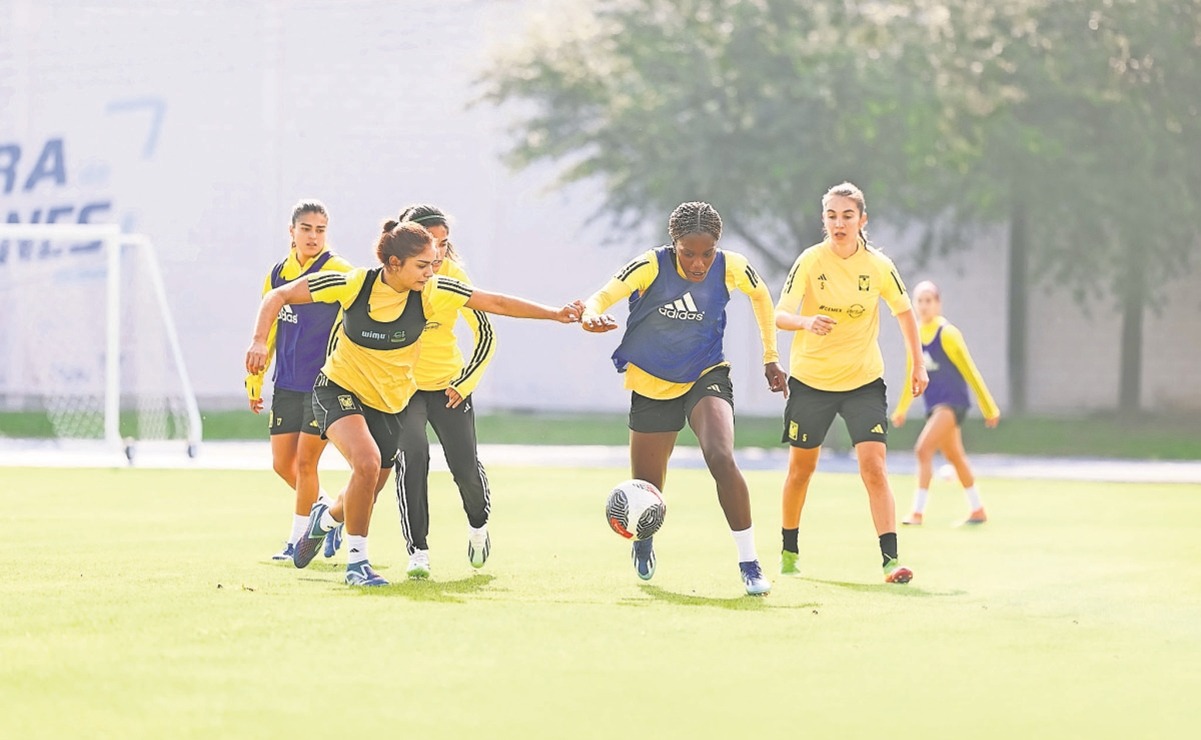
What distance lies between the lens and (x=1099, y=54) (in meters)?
28.5

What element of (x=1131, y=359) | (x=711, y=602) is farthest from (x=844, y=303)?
(x=1131, y=359)

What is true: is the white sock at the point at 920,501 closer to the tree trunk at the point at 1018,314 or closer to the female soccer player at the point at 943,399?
the female soccer player at the point at 943,399


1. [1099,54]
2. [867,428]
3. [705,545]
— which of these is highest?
[1099,54]

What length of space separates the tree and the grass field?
44.6ft

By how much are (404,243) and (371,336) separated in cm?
52

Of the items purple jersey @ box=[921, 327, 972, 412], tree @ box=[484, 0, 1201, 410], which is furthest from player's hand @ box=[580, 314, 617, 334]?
tree @ box=[484, 0, 1201, 410]

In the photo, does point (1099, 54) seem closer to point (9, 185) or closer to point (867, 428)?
point (867, 428)

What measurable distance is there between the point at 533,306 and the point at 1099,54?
2113cm

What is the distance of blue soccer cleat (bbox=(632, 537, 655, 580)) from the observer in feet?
32.4

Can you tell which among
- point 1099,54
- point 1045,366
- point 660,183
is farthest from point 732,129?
point 1045,366

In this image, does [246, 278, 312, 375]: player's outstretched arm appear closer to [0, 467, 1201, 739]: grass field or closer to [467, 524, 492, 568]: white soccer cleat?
[0, 467, 1201, 739]: grass field

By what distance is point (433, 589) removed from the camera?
30.5 feet

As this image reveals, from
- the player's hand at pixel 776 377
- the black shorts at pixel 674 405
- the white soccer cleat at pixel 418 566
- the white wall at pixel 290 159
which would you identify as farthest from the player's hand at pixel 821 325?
the white wall at pixel 290 159

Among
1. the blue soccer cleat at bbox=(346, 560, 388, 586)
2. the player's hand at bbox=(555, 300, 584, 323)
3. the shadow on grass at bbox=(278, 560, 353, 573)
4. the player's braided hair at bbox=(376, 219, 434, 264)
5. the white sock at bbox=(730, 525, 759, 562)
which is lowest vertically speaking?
the shadow on grass at bbox=(278, 560, 353, 573)
